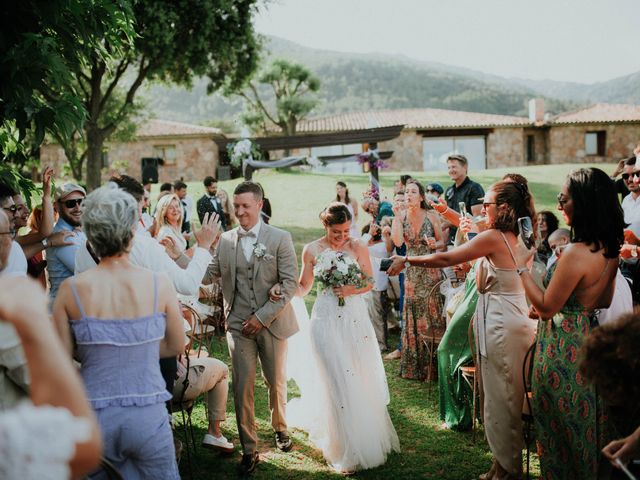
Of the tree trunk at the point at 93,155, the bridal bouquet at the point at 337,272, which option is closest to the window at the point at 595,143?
the tree trunk at the point at 93,155

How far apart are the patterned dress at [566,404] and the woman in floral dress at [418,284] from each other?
3265 millimetres

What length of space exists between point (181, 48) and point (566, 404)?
1588cm

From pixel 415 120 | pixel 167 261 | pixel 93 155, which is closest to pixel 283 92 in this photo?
pixel 415 120

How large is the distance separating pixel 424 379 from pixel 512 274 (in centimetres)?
318

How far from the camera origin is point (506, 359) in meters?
4.16

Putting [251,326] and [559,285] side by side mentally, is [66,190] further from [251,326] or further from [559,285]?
[559,285]

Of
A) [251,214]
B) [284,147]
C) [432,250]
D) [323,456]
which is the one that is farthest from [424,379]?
[284,147]

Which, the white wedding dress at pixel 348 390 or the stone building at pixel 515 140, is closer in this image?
the white wedding dress at pixel 348 390

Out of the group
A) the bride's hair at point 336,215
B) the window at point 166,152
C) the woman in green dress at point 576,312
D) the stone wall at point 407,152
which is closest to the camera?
the woman in green dress at point 576,312

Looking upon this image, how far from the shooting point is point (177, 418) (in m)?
5.96

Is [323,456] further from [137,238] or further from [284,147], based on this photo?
[284,147]

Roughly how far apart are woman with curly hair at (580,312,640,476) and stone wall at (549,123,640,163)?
41.7 m

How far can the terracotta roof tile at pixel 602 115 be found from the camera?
4062 centimetres

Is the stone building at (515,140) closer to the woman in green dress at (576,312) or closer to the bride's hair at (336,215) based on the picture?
the bride's hair at (336,215)
